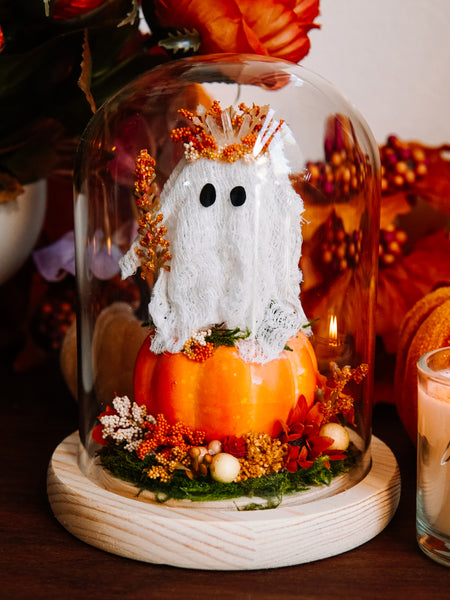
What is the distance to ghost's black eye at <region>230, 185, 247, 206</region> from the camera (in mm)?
617

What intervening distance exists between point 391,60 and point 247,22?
39 cm

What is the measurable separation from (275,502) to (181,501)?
0.25ft

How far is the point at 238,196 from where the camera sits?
62 cm

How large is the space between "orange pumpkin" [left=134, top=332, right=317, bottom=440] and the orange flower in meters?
0.34

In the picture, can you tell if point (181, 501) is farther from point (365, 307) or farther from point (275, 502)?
point (365, 307)

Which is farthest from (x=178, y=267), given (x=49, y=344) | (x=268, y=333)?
(x=49, y=344)

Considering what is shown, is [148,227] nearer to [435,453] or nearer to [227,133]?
[227,133]

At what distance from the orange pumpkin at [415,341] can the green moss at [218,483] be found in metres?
0.13

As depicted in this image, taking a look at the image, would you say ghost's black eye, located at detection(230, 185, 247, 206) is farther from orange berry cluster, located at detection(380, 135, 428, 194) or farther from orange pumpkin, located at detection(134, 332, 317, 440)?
orange berry cluster, located at detection(380, 135, 428, 194)

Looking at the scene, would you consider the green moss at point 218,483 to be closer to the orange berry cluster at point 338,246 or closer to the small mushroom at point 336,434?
the small mushroom at point 336,434

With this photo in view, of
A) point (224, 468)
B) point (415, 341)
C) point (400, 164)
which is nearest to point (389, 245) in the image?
point (400, 164)

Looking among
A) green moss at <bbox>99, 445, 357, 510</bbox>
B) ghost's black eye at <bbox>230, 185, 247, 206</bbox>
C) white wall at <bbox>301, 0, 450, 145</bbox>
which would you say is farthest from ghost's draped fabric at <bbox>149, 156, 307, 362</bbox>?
white wall at <bbox>301, 0, 450, 145</bbox>

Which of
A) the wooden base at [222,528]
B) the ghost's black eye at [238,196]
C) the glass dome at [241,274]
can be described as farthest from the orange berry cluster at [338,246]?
the wooden base at [222,528]

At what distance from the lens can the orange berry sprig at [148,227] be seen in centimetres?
64
